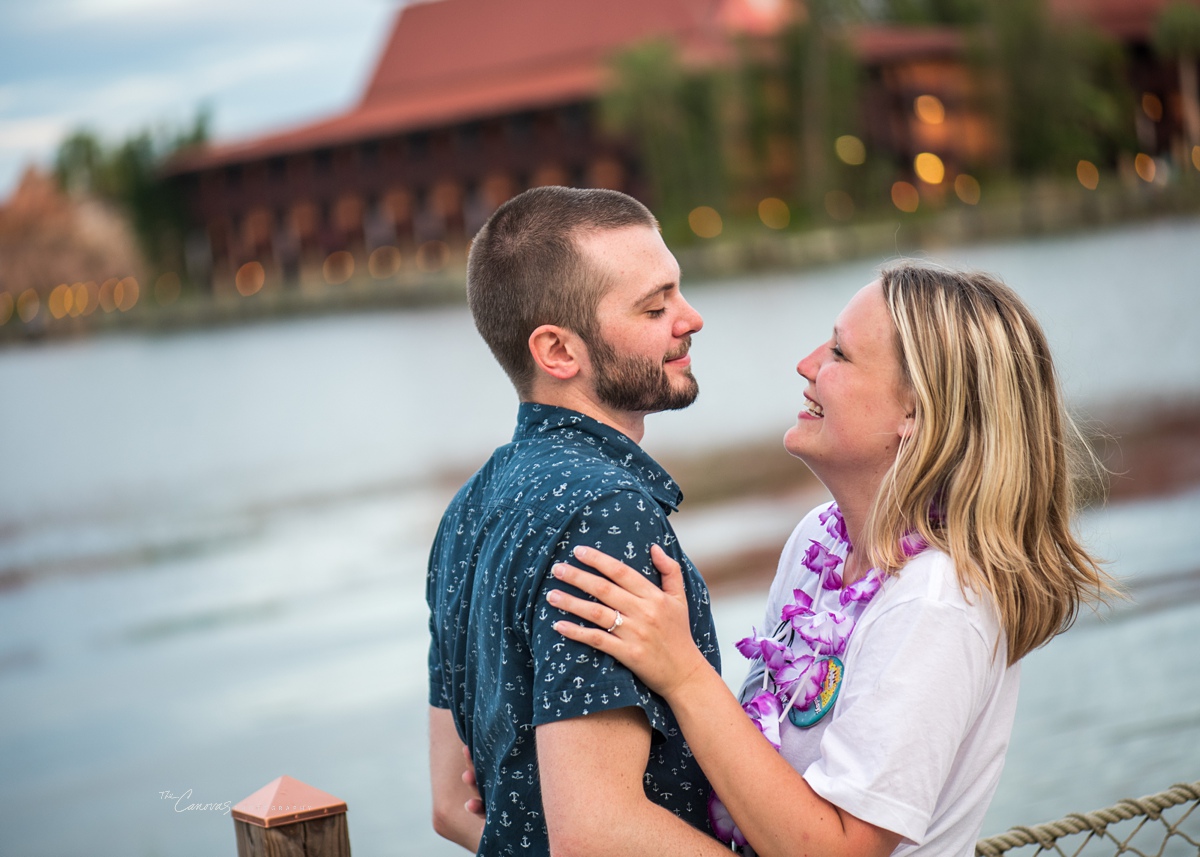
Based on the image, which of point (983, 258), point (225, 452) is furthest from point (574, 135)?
point (225, 452)

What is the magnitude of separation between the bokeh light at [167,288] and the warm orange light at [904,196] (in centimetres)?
2722

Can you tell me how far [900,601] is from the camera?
5.22ft

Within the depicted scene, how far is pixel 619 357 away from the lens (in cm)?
168

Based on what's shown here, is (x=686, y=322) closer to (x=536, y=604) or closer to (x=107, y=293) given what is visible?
(x=536, y=604)

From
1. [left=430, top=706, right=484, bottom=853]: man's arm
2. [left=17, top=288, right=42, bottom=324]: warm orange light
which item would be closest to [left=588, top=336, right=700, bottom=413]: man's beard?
[left=430, top=706, right=484, bottom=853]: man's arm

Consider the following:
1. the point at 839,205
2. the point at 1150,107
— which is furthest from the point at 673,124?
the point at 1150,107

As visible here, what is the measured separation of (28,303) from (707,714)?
67247 millimetres

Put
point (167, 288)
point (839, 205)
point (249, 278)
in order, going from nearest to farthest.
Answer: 1. point (839, 205)
2. point (249, 278)
3. point (167, 288)

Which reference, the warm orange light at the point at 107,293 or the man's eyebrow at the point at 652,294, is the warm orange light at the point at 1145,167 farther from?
the man's eyebrow at the point at 652,294

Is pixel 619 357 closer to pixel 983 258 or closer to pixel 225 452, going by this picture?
pixel 225 452

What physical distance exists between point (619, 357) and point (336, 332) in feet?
119

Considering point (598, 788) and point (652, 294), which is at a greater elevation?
point (652, 294)

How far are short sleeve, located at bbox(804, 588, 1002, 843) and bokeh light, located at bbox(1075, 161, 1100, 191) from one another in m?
46.7

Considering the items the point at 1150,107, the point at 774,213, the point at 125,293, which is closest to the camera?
the point at 774,213
